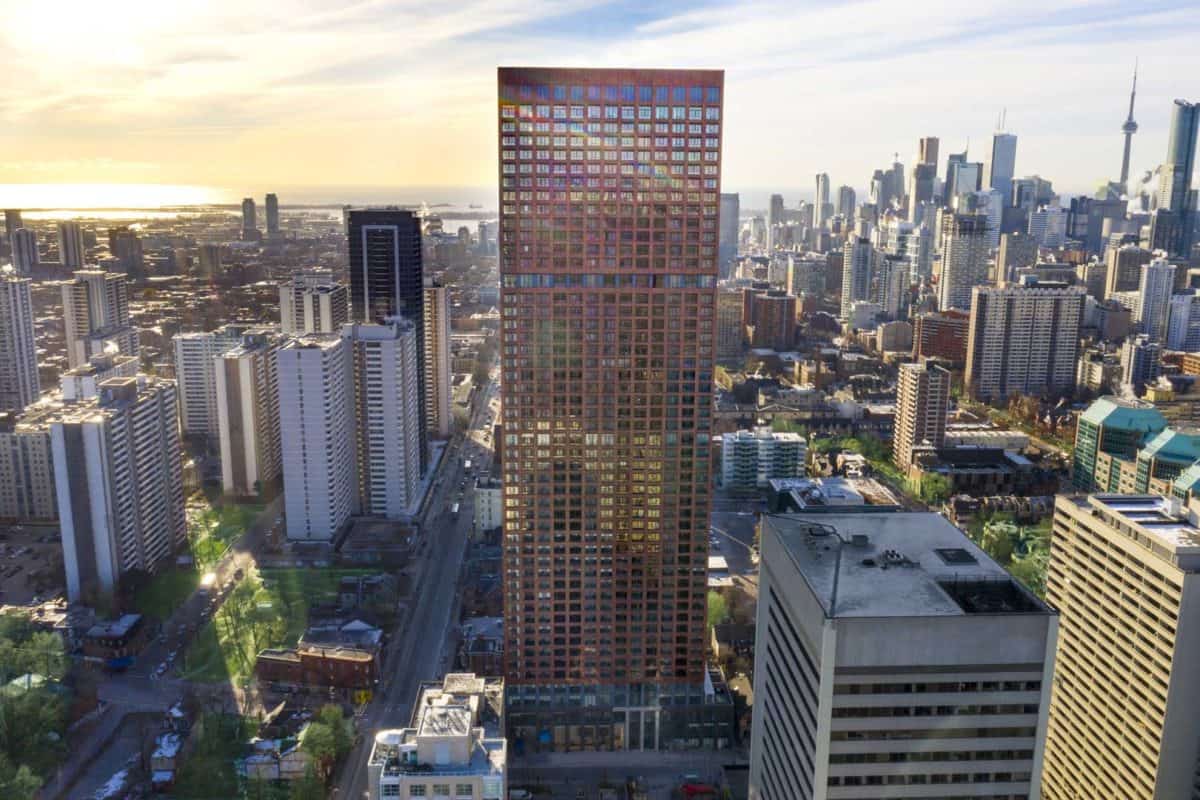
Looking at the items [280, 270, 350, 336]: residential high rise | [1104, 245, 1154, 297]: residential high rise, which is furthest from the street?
[1104, 245, 1154, 297]: residential high rise

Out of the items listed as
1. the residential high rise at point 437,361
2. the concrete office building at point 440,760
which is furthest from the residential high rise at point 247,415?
the concrete office building at point 440,760

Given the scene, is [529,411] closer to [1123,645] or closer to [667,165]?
[667,165]

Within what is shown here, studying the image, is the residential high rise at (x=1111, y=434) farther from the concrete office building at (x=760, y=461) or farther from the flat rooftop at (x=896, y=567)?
the flat rooftop at (x=896, y=567)

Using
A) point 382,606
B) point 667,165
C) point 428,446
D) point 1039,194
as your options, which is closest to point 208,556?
point 382,606

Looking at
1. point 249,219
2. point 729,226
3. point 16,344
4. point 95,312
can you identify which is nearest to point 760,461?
point 249,219

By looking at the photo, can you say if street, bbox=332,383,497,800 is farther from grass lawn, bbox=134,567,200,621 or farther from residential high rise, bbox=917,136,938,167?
residential high rise, bbox=917,136,938,167

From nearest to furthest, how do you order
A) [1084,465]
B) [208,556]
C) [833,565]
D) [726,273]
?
[833,565], [208,556], [1084,465], [726,273]

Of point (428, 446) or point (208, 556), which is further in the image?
point (428, 446)

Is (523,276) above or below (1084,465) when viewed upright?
above
